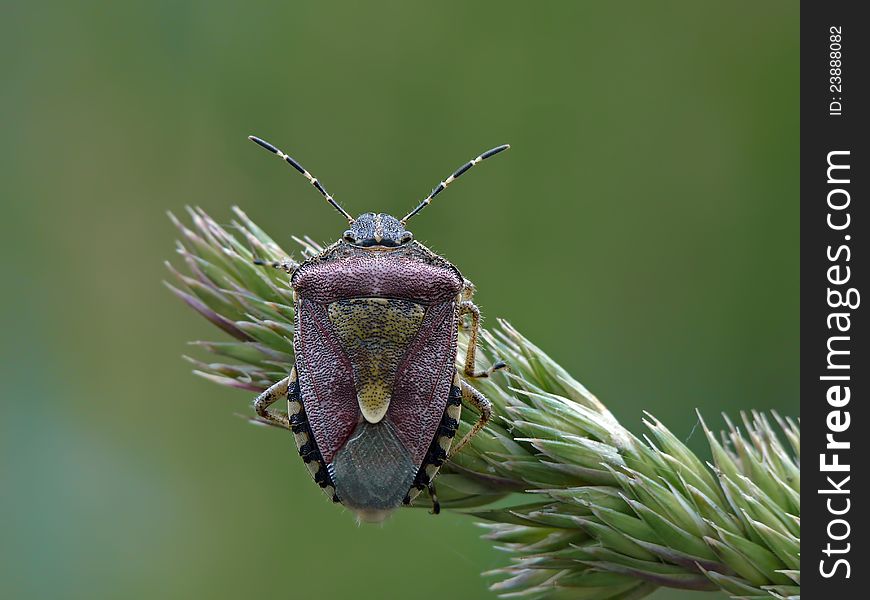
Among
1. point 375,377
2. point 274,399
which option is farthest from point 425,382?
point 274,399

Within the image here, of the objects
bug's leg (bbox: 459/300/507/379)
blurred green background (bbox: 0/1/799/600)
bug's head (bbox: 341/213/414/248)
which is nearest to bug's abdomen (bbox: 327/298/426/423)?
bug's leg (bbox: 459/300/507/379)

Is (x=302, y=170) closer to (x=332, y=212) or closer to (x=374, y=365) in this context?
(x=374, y=365)

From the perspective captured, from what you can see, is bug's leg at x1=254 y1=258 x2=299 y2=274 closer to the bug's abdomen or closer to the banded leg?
the bug's abdomen

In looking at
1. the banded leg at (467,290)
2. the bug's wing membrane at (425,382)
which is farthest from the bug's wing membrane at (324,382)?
the banded leg at (467,290)

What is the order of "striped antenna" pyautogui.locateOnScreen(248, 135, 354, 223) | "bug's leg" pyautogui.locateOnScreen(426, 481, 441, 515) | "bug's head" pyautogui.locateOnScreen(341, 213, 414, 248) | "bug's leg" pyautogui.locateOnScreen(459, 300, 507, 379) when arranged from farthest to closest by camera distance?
"striped antenna" pyautogui.locateOnScreen(248, 135, 354, 223), "bug's head" pyautogui.locateOnScreen(341, 213, 414, 248), "bug's leg" pyautogui.locateOnScreen(459, 300, 507, 379), "bug's leg" pyautogui.locateOnScreen(426, 481, 441, 515)

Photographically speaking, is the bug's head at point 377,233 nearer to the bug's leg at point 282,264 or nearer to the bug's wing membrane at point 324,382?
the bug's leg at point 282,264

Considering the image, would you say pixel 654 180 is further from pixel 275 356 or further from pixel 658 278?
pixel 275 356
